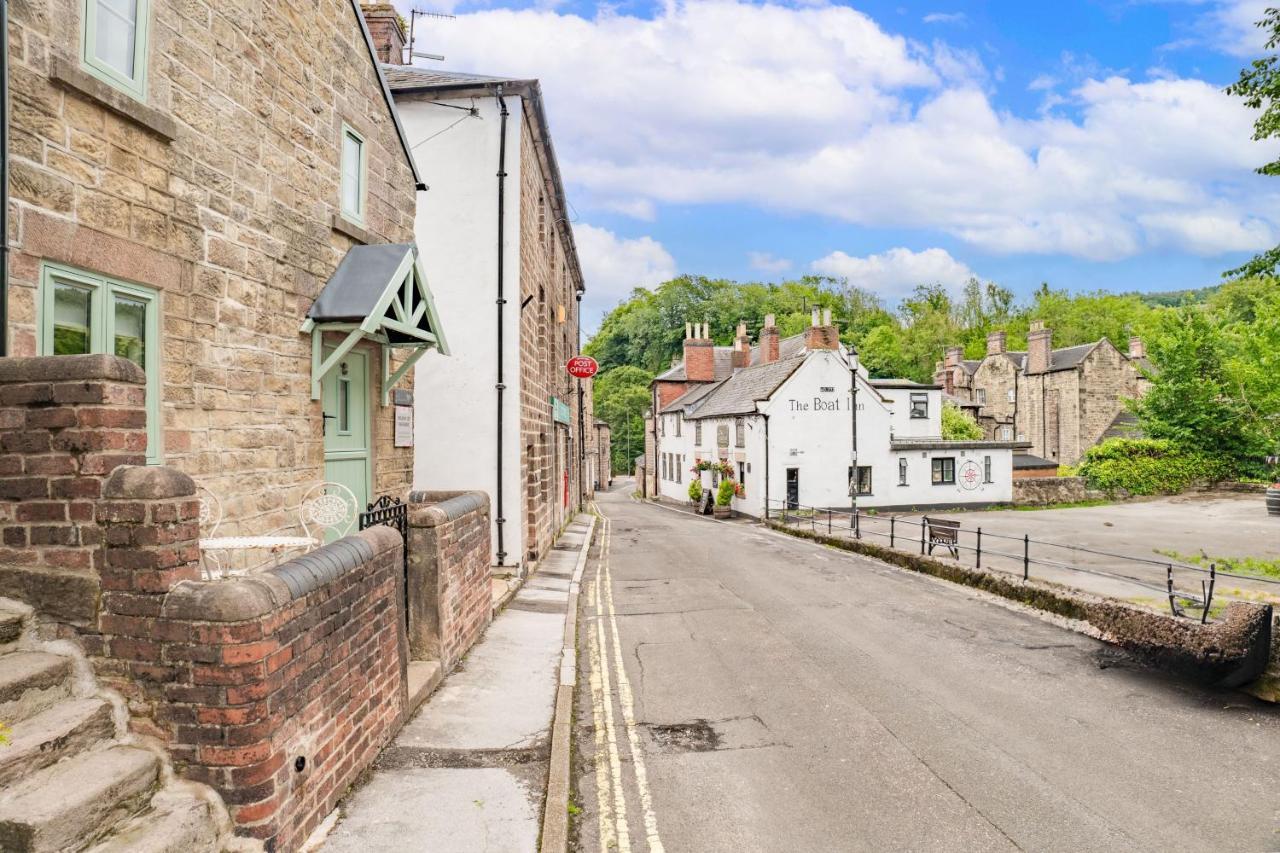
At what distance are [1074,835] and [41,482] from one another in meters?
6.96

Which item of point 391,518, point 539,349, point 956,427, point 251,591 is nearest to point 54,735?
point 251,591

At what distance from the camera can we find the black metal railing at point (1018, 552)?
11.3m

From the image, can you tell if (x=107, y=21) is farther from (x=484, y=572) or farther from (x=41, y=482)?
(x=484, y=572)

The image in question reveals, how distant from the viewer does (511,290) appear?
14.0 meters

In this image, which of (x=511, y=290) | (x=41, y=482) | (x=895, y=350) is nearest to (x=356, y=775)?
(x=41, y=482)

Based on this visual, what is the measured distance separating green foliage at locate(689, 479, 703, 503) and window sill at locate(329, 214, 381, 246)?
115ft

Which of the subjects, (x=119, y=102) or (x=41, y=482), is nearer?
(x=41, y=482)

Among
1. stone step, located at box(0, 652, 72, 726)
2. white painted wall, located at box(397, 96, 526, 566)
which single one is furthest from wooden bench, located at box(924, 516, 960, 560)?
stone step, located at box(0, 652, 72, 726)

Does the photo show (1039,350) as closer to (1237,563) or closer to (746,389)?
(746,389)

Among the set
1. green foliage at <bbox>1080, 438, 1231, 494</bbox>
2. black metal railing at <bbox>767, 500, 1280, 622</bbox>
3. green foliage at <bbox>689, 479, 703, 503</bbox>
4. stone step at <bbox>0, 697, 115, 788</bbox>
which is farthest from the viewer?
green foliage at <bbox>689, 479, 703, 503</bbox>

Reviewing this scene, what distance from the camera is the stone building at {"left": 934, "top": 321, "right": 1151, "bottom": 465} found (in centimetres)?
5425

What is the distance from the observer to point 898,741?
718cm

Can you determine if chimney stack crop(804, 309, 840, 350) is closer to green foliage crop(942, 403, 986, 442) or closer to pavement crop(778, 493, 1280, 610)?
pavement crop(778, 493, 1280, 610)

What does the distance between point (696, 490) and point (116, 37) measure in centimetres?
3919
